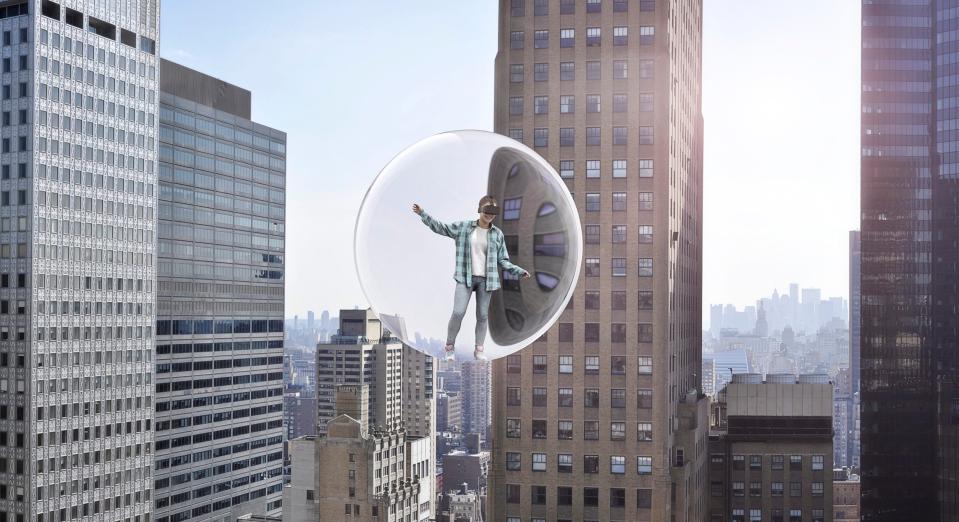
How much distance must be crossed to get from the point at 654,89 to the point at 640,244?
32.8 feet

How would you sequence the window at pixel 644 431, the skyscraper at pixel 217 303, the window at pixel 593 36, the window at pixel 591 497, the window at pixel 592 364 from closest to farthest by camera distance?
the window at pixel 591 497 → the window at pixel 644 431 → the window at pixel 592 364 → the window at pixel 593 36 → the skyscraper at pixel 217 303

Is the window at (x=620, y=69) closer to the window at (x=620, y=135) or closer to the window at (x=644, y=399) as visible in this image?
the window at (x=620, y=135)

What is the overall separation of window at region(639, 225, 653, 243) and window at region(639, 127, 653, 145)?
17.7ft

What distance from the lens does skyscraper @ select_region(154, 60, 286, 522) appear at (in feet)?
367

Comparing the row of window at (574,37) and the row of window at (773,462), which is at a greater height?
the row of window at (574,37)

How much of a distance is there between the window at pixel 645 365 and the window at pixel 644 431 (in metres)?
3.23

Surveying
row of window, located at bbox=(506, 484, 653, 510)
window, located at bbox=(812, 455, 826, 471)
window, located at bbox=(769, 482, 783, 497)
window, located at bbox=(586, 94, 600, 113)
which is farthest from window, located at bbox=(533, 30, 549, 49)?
window, located at bbox=(769, 482, 783, 497)

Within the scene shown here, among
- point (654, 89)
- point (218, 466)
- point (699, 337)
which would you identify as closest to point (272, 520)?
point (218, 466)

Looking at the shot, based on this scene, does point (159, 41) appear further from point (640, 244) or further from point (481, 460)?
point (481, 460)

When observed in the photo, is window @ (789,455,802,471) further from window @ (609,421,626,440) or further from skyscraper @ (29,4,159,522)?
skyscraper @ (29,4,159,522)

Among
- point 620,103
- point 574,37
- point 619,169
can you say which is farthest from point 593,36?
point 619,169

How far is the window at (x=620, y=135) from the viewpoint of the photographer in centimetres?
6328

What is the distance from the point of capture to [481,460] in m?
194

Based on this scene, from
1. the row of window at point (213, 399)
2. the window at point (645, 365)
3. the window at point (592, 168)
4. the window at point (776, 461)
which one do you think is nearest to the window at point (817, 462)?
the window at point (776, 461)
